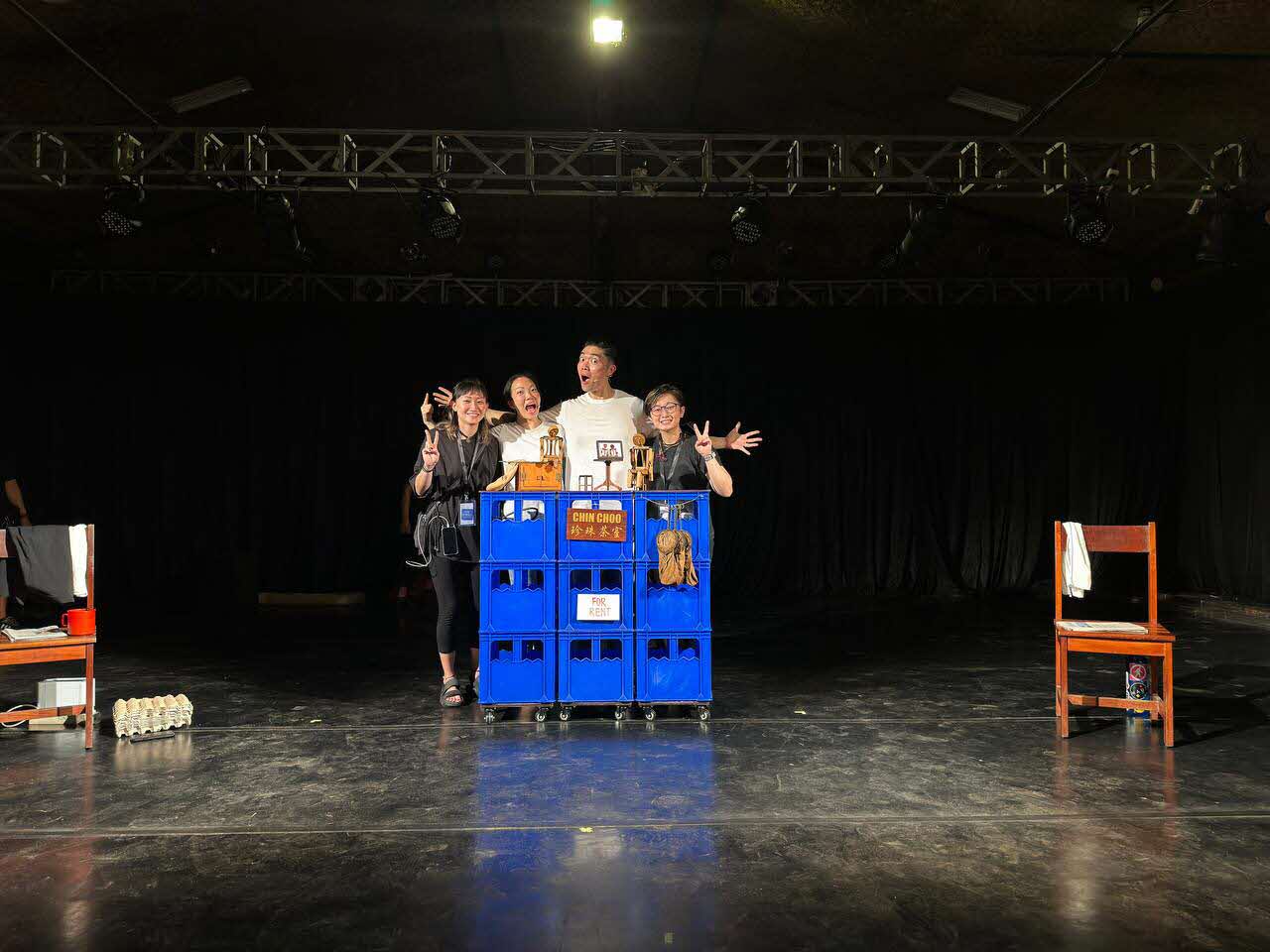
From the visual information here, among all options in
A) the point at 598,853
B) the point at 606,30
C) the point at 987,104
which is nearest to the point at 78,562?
the point at 598,853

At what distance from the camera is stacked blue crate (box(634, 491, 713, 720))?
4242 mm

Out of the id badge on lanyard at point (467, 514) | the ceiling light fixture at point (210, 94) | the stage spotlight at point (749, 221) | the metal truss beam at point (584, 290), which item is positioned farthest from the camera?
the metal truss beam at point (584, 290)

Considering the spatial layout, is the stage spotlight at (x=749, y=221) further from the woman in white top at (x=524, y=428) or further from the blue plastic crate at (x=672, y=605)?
the blue plastic crate at (x=672, y=605)

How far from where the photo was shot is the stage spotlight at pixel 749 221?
7.43m

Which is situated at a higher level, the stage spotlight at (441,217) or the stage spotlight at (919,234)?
the stage spotlight at (919,234)

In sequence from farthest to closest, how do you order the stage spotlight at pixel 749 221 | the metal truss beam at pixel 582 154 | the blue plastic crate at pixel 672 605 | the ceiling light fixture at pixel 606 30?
the stage spotlight at pixel 749 221 < the metal truss beam at pixel 582 154 < the ceiling light fixture at pixel 606 30 < the blue plastic crate at pixel 672 605

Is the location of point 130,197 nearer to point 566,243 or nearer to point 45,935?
point 566,243

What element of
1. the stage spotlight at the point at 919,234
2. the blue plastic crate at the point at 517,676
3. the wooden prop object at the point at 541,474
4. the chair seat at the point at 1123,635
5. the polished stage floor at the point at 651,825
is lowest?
the polished stage floor at the point at 651,825

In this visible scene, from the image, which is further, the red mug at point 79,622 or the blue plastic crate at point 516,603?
the blue plastic crate at point 516,603

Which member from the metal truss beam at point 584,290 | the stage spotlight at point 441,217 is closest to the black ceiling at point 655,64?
the stage spotlight at point 441,217

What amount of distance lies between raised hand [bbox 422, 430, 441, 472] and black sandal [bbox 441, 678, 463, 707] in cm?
109

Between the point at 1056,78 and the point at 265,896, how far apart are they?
267 inches

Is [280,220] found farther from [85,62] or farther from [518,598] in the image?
[518,598]

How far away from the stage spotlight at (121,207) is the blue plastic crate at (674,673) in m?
5.64
